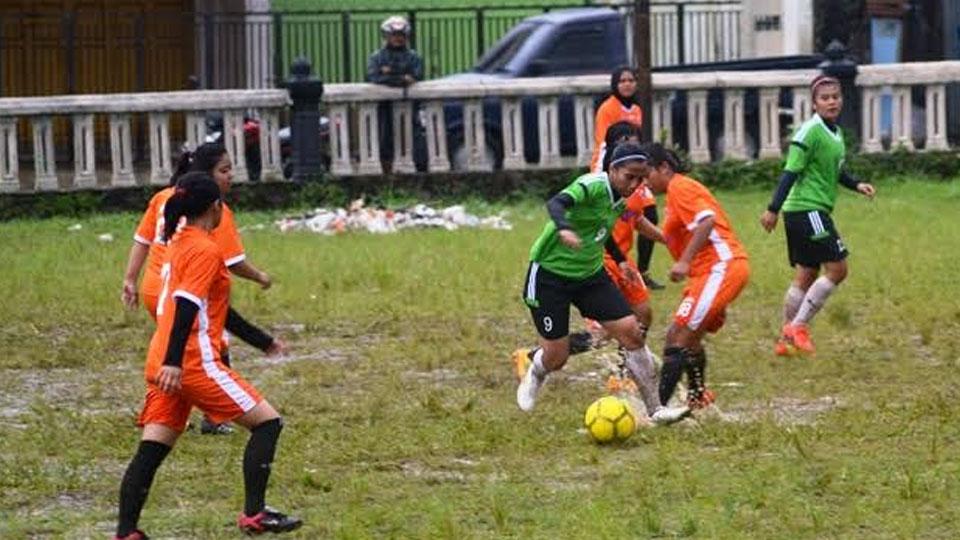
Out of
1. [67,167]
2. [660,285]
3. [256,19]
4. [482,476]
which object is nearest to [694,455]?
[482,476]

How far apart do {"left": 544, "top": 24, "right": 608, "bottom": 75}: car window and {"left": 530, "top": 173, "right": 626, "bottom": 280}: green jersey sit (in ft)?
53.3

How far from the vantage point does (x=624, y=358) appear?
42.4ft

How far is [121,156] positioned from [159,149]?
1.34 feet

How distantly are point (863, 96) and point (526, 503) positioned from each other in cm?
1784

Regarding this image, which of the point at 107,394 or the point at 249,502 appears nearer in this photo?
the point at 249,502

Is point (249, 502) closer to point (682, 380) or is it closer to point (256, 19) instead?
point (682, 380)

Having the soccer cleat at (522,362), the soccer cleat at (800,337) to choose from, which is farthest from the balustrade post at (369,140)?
the soccer cleat at (522,362)

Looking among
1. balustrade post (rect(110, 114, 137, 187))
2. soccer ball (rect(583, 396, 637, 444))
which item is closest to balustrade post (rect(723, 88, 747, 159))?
balustrade post (rect(110, 114, 137, 187))

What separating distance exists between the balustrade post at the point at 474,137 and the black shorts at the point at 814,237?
11.1 m

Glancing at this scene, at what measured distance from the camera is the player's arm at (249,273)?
465 inches

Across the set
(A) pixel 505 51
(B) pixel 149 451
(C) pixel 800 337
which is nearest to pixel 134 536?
(B) pixel 149 451

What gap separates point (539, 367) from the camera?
1295 cm

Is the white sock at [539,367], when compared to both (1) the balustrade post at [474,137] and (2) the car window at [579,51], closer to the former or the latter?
(1) the balustrade post at [474,137]

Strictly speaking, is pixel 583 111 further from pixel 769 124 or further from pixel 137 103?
pixel 137 103
